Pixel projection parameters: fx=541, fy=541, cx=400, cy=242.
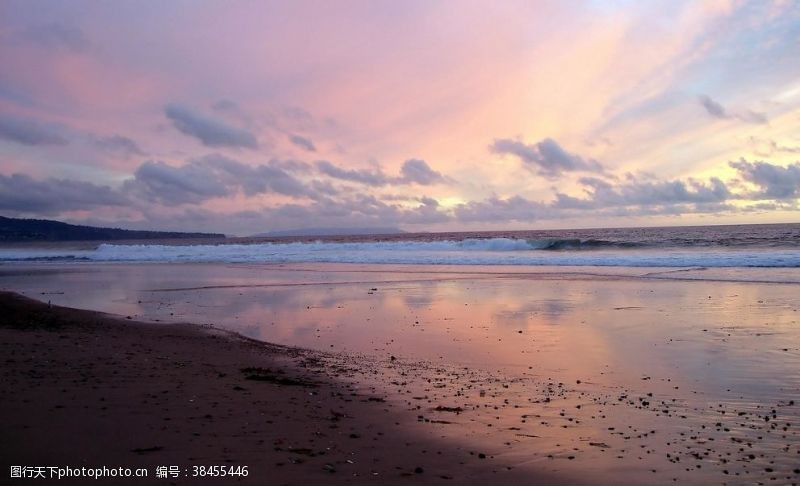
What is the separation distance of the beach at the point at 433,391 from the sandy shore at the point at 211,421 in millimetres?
32

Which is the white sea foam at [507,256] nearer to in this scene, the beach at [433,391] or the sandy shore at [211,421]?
the beach at [433,391]

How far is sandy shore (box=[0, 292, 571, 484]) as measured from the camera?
16.8 feet

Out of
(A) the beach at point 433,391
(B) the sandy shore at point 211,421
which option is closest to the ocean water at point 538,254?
(A) the beach at point 433,391

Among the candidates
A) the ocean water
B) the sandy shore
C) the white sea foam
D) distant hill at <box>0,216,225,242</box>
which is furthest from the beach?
distant hill at <box>0,216,225,242</box>

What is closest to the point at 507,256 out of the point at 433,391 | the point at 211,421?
the point at 433,391

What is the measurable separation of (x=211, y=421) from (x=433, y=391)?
323 centimetres

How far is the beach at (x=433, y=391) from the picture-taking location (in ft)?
17.6

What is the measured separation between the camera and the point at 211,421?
20.8 feet

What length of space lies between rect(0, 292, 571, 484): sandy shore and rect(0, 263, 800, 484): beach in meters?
0.03

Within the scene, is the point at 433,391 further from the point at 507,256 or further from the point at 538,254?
the point at 538,254

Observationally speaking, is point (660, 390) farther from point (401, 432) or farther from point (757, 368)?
point (401, 432)

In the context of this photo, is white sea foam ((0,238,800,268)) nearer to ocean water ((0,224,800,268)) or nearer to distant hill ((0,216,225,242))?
ocean water ((0,224,800,268))

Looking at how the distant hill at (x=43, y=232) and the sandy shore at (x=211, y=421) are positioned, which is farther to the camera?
the distant hill at (x=43, y=232)

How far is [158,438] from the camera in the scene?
225 inches
